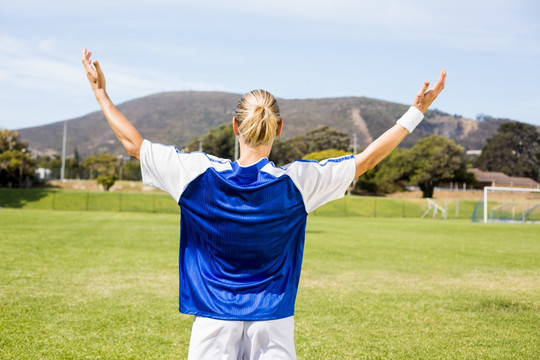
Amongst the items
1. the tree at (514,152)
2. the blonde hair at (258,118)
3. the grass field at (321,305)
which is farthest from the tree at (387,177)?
the blonde hair at (258,118)

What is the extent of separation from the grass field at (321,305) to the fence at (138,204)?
3267 centimetres

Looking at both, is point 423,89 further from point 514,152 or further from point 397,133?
point 514,152

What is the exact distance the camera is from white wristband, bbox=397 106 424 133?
8.45ft

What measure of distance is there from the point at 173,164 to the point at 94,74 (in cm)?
64

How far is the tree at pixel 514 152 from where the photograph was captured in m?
135

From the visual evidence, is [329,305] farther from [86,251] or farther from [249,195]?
[86,251]

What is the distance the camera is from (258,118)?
2.37m

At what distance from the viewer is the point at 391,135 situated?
98.7 inches

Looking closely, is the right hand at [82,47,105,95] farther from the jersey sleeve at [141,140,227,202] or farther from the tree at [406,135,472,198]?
the tree at [406,135,472,198]

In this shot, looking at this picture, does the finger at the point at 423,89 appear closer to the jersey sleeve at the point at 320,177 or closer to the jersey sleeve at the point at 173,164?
the jersey sleeve at the point at 320,177

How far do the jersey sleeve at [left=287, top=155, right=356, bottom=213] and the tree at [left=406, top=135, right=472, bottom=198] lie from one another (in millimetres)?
91224

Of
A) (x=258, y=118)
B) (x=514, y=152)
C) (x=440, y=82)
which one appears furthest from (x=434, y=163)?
(x=258, y=118)

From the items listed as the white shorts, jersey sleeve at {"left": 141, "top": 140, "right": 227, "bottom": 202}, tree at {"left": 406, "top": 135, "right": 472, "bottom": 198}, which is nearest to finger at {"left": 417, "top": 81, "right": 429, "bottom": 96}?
jersey sleeve at {"left": 141, "top": 140, "right": 227, "bottom": 202}

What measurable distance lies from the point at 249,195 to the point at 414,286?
9219mm
